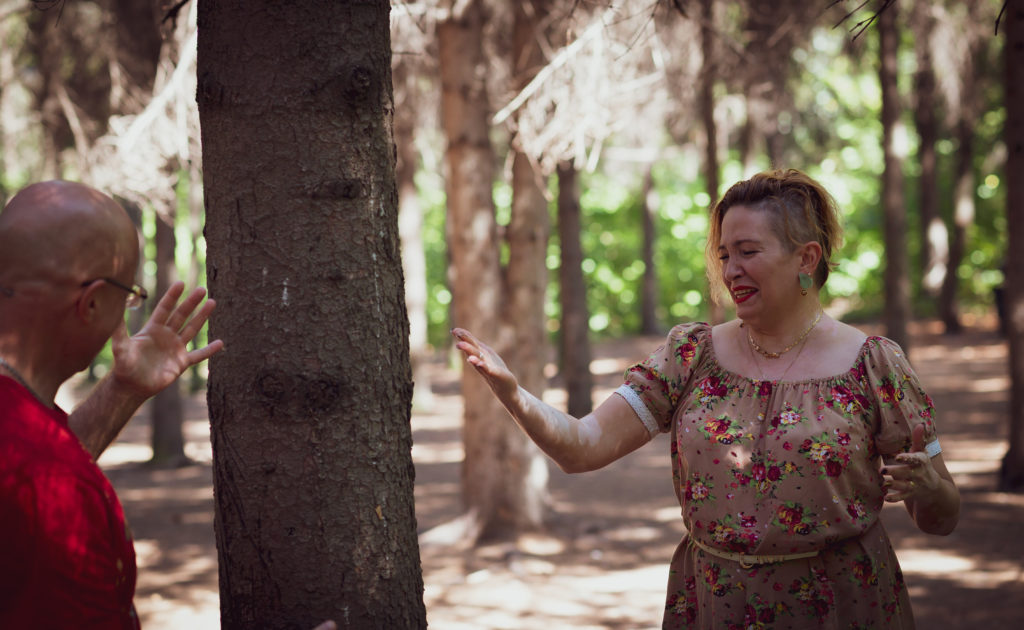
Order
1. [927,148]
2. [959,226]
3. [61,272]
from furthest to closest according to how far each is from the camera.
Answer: [959,226], [927,148], [61,272]

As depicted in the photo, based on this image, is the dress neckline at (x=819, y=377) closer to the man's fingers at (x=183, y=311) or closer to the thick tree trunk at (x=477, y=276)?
the man's fingers at (x=183, y=311)

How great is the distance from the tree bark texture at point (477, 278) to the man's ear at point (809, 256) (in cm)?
508

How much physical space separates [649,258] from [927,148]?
719cm

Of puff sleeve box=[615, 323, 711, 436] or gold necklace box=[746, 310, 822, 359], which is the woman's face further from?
puff sleeve box=[615, 323, 711, 436]

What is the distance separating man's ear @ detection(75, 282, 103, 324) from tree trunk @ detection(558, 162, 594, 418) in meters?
11.3

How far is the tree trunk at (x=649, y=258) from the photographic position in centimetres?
2462

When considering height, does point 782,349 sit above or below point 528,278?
below

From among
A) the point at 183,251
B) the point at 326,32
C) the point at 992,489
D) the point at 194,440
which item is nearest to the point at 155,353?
the point at 326,32

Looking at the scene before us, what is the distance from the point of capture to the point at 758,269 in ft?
8.90

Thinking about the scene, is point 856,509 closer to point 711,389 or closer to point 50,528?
point 711,389

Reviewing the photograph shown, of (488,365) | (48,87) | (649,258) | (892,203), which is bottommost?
(488,365)

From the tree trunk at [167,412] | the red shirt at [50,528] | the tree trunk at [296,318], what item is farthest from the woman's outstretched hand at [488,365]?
the tree trunk at [167,412]

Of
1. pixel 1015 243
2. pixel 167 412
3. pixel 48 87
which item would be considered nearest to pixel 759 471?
pixel 1015 243

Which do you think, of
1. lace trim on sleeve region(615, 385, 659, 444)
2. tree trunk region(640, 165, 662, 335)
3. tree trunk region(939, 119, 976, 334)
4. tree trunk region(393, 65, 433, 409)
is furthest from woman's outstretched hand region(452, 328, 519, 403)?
tree trunk region(640, 165, 662, 335)
